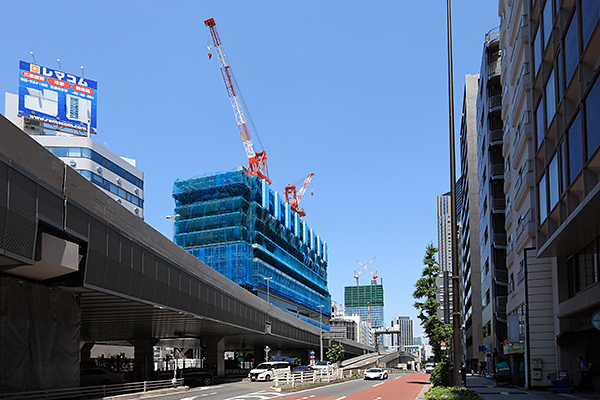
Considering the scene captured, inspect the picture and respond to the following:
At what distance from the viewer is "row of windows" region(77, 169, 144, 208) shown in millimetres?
82800

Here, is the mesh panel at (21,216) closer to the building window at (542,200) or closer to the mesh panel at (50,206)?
the mesh panel at (50,206)

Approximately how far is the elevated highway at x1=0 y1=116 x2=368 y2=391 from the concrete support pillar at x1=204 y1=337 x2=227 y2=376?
19.1m

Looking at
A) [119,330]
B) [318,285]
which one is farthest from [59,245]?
[318,285]

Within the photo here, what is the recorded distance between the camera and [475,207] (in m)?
96.8

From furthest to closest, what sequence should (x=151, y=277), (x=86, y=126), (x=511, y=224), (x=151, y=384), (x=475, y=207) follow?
(x=475, y=207) → (x=86, y=126) → (x=511, y=224) → (x=151, y=384) → (x=151, y=277)

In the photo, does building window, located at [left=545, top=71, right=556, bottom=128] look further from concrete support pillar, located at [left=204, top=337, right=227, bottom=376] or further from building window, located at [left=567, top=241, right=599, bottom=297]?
concrete support pillar, located at [left=204, top=337, right=227, bottom=376]

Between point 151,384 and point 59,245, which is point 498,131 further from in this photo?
point 59,245

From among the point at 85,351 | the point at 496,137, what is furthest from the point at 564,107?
the point at 85,351

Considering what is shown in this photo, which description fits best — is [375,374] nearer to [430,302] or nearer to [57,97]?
[430,302]

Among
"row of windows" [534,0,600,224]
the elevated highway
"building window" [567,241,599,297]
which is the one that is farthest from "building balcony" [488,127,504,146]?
the elevated highway

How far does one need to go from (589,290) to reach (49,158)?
2115 centimetres

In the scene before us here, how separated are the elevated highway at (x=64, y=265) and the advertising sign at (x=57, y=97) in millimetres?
52430

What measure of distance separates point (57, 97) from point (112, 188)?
49.9 ft

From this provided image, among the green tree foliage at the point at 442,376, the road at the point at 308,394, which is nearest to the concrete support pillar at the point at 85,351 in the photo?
the road at the point at 308,394
